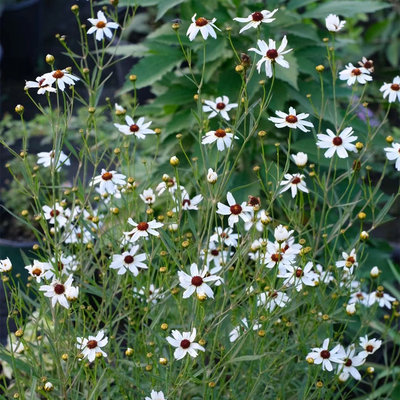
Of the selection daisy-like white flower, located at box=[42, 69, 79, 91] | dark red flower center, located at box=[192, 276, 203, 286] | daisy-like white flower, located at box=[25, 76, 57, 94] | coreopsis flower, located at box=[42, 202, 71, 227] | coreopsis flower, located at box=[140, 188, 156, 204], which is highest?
daisy-like white flower, located at box=[42, 69, 79, 91]

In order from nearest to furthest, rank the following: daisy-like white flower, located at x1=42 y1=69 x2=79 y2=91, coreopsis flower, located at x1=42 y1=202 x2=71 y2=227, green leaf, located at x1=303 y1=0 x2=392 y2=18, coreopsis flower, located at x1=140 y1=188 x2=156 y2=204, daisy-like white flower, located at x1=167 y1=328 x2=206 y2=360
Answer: daisy-like white flower, located at x1=167 y1=328 x2=206 y2=360 → daisy-like white flower, located at x1=42 y1=69 x2=79 y2=91 → coreopsis flower, located at x1=140 y1=188 x2=156 y2=204 → coreopsis flower, located at x1=42 y1=202 x2=71 y2=227 → green leaf, located at x1=303 y1=0 x2=392 y2=18

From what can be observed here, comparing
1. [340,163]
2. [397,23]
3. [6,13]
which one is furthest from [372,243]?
[6,13]

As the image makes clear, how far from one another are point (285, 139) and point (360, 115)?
0.70 metres

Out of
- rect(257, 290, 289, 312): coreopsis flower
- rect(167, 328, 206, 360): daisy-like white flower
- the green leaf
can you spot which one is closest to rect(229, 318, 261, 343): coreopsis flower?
rect(257, 290, 289, 312): coreopsis flower

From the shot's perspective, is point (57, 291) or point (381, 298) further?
point (381, 298)

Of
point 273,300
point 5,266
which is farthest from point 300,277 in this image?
point 5,266

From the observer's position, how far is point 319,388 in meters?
1.19

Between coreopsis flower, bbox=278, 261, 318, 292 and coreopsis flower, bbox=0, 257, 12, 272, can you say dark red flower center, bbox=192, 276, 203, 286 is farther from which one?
coreopsis flower, bbox=0, 257, 12, 272

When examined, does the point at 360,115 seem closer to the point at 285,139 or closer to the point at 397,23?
the point at 285,139

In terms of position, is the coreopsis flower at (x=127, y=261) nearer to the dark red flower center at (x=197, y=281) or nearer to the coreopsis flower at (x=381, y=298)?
the dark red flower center at (x=197, y=281)

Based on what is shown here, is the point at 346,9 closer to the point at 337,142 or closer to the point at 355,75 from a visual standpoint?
the point at 355,75

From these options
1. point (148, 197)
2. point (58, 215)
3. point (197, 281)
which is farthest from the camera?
point (58, 215)

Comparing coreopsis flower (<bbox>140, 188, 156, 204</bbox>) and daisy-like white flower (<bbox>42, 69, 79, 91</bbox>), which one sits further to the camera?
coreopsis flower (<bbox>140, 188, 156, 204</bbox>)

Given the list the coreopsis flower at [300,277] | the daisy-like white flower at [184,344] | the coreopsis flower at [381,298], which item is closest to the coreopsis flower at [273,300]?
the coreopsis flower at [300,277]
